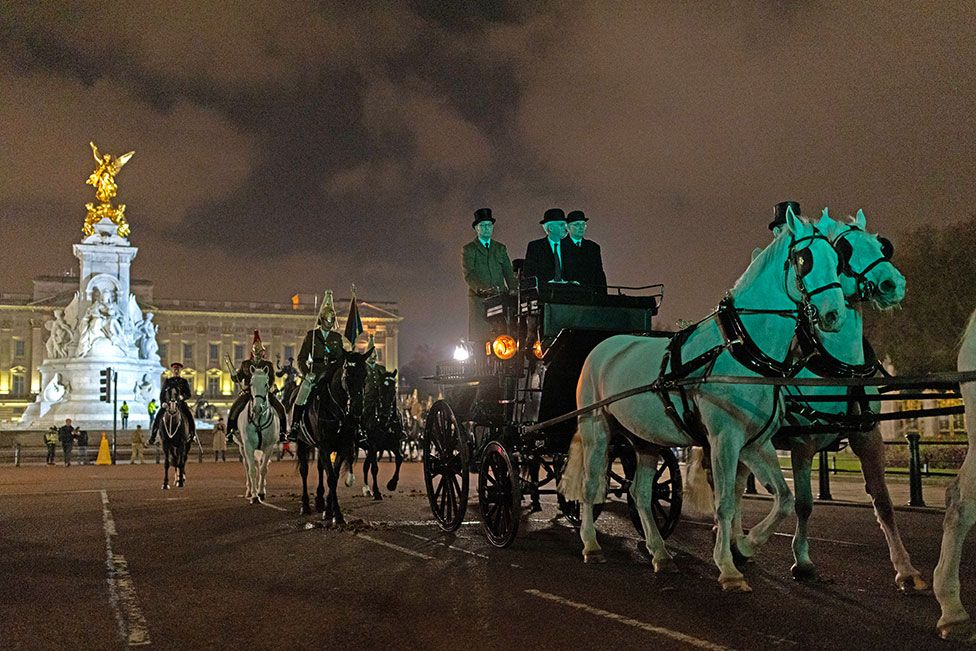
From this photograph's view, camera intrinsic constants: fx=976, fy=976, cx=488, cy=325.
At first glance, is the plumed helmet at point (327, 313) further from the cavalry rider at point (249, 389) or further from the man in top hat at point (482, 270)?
the man in top hat at point (482, 270)

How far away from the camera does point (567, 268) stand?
12.0m

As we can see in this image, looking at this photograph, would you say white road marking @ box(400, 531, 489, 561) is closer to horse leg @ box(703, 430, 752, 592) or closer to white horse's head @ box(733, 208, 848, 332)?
horse leg @ box(703, 430, 752, 592)

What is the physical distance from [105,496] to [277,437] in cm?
403

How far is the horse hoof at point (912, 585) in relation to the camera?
24.4ft

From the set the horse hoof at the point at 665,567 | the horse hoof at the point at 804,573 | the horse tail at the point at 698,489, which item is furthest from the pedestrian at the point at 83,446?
the horse hoof at the point at 804,573

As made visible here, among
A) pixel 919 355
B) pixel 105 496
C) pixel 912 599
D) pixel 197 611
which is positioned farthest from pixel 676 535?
pixel 919 355

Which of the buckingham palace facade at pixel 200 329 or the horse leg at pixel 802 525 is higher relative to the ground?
the buckingham palace facade at pixel 200 329

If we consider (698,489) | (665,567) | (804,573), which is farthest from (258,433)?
(804,573)

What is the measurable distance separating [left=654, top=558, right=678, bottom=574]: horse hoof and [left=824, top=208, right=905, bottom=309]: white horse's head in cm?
281

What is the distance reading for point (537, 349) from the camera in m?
10.8

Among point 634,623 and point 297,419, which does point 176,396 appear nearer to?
point 297,419

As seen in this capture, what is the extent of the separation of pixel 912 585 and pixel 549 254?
19.5 ft

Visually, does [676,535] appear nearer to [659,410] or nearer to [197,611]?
[659,410]

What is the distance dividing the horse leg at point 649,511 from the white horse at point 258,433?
32.1 feet
